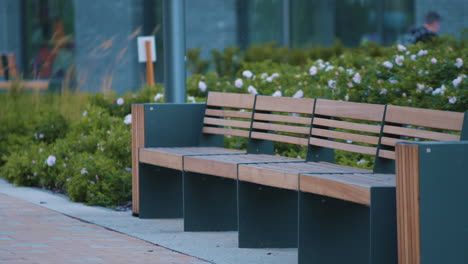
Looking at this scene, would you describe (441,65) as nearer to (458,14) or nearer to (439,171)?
(439,171)

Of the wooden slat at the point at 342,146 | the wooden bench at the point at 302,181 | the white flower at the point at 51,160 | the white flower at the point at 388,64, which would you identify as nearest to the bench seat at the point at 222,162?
the wooden bench at the point at 302,181

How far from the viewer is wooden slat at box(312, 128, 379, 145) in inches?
225

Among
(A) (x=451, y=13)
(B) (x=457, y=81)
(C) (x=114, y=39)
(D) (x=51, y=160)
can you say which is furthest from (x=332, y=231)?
(C) (x=114, y=39)

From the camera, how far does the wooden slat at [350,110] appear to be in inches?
224

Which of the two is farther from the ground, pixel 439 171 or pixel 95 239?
pixel 439 171

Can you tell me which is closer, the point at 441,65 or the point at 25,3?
the point at 441,65

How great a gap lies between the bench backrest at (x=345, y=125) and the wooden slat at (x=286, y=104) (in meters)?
0.12

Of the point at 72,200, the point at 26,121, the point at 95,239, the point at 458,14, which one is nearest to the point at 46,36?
the point at 458,14

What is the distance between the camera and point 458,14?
17.4 metres

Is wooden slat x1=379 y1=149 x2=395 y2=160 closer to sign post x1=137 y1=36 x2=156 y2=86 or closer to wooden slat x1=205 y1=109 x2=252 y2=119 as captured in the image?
wooden slat x1=205 y1=109 x2=252 y2=119

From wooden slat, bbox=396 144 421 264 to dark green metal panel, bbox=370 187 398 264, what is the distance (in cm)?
25

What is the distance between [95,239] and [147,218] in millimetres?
1057

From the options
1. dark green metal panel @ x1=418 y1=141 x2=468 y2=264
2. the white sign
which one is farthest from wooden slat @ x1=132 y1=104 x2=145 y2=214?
the white sign

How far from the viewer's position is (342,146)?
5957 millimetres
